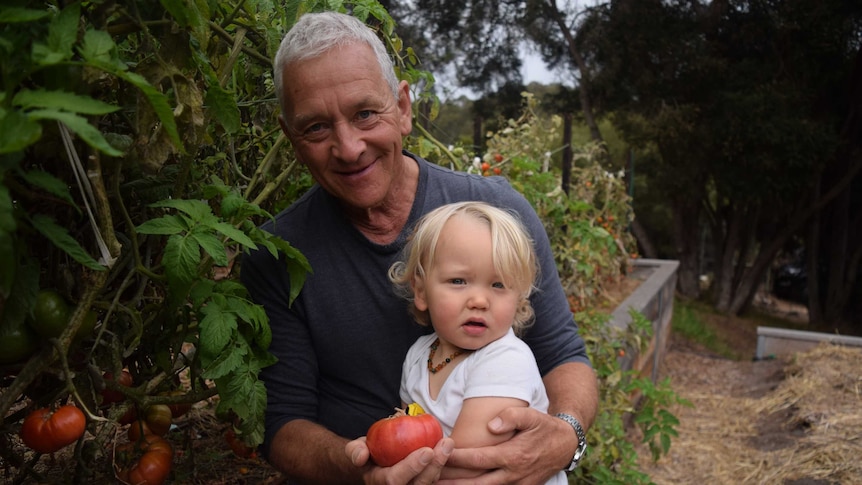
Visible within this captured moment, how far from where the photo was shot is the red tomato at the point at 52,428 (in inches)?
54.6

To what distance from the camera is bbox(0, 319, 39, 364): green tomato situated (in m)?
1.17

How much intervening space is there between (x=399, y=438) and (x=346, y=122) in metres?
0.83

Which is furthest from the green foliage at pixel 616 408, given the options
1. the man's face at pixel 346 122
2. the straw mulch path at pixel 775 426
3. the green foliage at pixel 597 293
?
the man's face at pixel 346 122

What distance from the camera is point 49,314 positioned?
1245mm

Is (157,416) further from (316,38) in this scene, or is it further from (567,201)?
(567,201)

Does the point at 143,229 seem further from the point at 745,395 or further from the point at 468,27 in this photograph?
the point at 468,27

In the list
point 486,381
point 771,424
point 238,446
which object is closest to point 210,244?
point 486,381

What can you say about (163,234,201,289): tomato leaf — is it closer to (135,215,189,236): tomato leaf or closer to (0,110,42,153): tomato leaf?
(135,215,189,236): tomato leaf

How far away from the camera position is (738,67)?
1392 centimetres

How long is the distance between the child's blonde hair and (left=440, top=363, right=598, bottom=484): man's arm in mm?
291

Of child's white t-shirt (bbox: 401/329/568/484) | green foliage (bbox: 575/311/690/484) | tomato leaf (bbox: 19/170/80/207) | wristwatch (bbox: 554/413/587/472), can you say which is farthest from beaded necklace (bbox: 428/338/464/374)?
green foliage (bbox: 575/311/690/484)

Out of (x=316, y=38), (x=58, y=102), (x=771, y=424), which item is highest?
(x=316, y=38)

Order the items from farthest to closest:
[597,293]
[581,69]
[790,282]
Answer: [790,282], [581,69], [597,293]

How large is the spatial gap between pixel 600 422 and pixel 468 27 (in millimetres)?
8278
